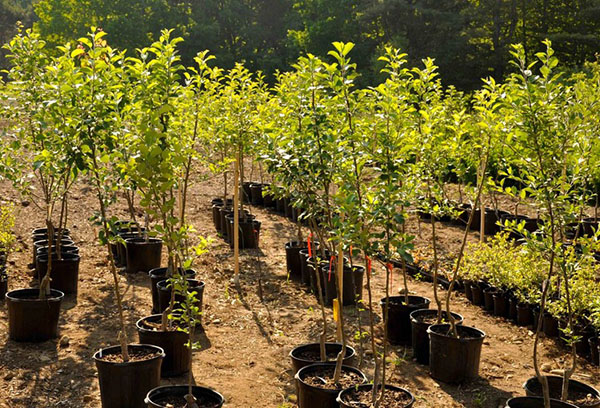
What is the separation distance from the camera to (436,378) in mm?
5379

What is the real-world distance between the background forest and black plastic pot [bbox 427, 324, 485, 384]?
21715 millimetres

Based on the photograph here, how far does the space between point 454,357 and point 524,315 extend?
1.72m

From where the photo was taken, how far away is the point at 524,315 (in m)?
6.60

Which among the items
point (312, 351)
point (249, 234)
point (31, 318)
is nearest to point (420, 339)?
point (312, 351)

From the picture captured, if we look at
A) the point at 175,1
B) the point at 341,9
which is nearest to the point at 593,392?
the point at 341,9

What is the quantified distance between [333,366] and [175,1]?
141 feet

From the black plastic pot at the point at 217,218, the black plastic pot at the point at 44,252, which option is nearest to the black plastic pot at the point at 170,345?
the black plastic pot at the point at 44,252

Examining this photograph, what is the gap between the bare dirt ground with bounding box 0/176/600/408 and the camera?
5.00 m

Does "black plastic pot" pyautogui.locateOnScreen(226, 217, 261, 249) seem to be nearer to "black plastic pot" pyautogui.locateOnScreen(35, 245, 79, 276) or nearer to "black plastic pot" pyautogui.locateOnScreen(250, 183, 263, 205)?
"black plastic pot" pyautogui.locateOnScreen(35, 245, 79, 276)

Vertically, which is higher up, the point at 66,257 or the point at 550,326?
the point at 66,257

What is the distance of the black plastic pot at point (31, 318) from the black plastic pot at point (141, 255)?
97.3 inches

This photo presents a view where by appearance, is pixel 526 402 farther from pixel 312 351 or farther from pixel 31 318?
pixel 31 318

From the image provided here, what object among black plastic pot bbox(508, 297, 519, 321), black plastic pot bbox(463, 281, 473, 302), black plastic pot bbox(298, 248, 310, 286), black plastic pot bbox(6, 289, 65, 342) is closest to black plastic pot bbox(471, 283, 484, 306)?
black plastic pot bbox(463, 281, 473, 302)

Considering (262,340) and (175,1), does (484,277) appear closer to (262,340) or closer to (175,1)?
(262,340)
